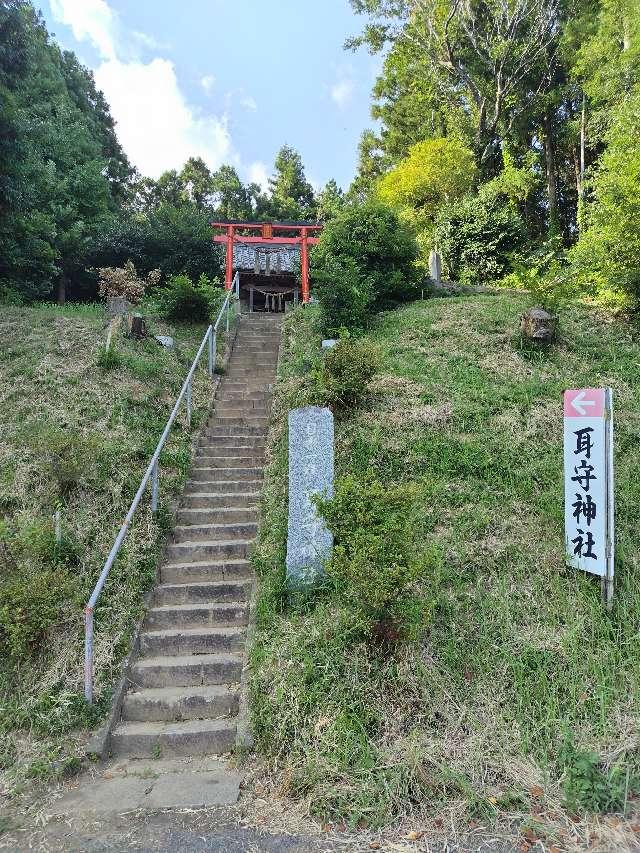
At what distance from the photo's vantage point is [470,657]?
393cm

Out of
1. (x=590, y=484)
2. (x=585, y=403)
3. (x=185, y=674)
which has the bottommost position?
(x=185, y=674)

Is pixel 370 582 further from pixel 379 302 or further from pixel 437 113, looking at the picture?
pixel 437 113

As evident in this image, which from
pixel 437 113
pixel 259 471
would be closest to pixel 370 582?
pixel 259 471

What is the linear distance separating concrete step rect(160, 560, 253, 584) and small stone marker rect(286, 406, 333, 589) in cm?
79

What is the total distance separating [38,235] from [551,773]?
15.0 m

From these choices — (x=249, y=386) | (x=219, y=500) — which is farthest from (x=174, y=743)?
(x=249, y=386)

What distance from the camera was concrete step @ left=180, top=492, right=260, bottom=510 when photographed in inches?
247

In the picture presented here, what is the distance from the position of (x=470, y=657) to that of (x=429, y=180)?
15684mm

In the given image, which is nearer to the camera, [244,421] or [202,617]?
[202,617]

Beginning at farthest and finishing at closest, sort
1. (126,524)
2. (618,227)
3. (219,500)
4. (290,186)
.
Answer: (290,186), (618,227), (219,500), (126,524)

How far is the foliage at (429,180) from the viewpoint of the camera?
16.3 meters

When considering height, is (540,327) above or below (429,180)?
below

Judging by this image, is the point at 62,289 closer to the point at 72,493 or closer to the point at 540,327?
the point at 72,493

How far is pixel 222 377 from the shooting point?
952 centimetres
